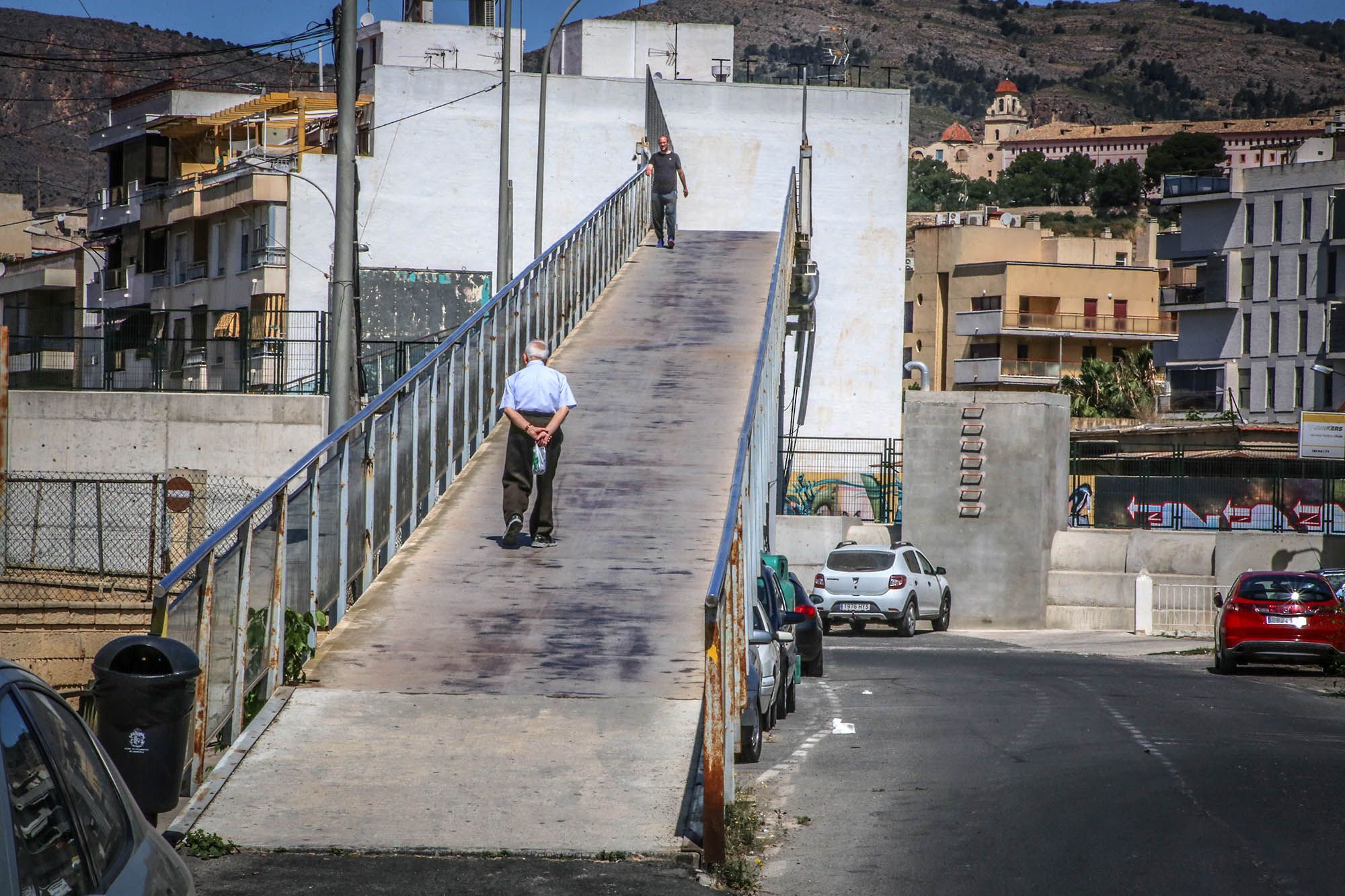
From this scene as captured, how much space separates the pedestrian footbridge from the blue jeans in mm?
13083

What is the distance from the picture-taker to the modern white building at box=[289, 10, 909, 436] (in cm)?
4959

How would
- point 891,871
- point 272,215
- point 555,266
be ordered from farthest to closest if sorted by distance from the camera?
point 272,215 → point 555,266 → point 891,871

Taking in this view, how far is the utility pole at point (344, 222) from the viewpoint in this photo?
679 inches

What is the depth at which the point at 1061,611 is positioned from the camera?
3512 centimetres

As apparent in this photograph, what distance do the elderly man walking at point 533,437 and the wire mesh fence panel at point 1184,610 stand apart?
75.3ft

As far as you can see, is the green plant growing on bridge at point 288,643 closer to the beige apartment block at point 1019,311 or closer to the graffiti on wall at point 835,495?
the graffiti on wall at point 835,495

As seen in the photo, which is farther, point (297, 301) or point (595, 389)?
point (297, 301)

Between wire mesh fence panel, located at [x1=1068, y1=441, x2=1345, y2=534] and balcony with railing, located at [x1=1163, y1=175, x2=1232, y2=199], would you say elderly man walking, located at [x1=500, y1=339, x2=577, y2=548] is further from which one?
balcony with railing, located at [x1=1163, y1=175, x2=1232, y2=199]

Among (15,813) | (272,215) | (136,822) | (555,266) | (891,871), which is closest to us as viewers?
(15,813)

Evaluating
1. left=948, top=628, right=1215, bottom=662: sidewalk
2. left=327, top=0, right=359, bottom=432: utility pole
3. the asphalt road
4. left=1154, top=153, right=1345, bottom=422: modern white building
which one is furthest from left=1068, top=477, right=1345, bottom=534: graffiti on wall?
Result: left=1154, top=153, right=1345, bottom=422: modern white building

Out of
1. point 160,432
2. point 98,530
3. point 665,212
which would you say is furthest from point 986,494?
point 98,530

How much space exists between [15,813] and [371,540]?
9590 millimetres

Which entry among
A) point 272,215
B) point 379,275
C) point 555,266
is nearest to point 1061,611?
point 555,266

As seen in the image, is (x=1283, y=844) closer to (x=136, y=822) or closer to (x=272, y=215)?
(x=136, y=822)
